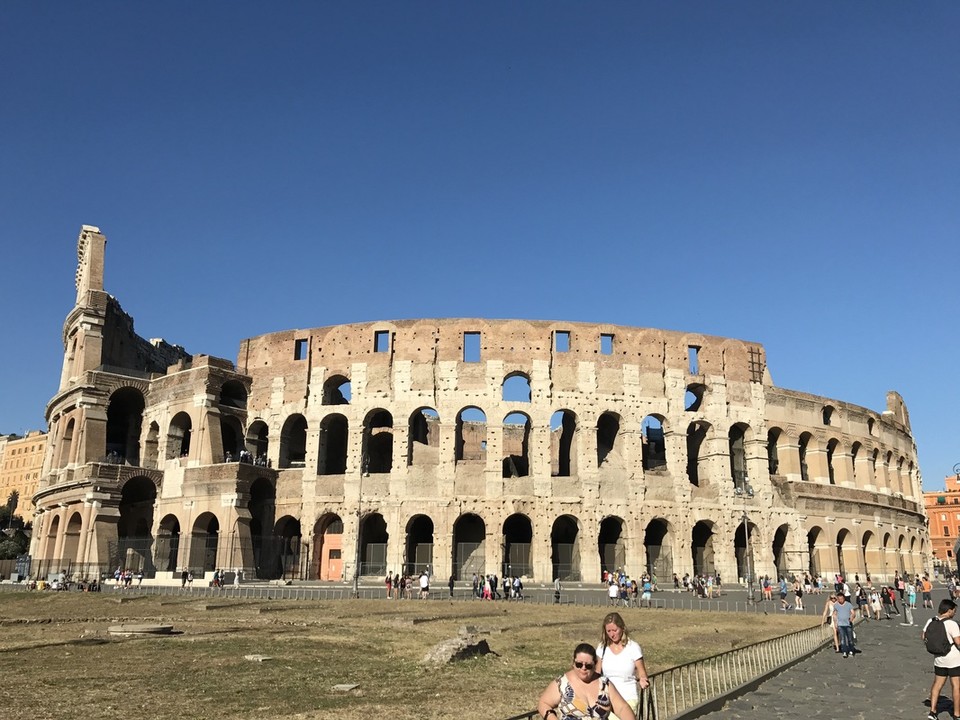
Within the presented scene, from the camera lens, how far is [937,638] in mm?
9281

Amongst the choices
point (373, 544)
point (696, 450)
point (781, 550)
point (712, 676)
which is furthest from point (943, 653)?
point (781, 550)

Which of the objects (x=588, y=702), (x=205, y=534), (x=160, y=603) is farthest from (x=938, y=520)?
(x=588, y=702)

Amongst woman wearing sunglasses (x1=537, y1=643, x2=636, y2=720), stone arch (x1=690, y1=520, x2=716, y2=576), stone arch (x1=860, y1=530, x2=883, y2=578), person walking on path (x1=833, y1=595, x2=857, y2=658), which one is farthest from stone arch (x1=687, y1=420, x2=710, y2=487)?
woman wearing sunglasses (x1=537, y1=643, x2=636, y2=720)

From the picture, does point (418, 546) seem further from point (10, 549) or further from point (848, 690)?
point (10, 549)

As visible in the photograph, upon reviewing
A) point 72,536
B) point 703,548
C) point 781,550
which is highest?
point 72,536

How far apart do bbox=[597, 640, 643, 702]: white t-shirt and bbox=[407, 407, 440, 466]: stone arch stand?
109 ft

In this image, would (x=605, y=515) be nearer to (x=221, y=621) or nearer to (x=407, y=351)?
(x=407, y=351)

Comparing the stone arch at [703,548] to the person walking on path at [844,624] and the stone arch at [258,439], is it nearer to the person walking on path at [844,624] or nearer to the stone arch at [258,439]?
the stone arch at [258,439]

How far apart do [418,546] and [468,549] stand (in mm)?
2398

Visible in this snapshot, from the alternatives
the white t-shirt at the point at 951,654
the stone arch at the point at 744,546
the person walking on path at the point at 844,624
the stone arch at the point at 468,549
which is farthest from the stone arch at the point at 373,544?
the white t-shirt at the point at 951,654

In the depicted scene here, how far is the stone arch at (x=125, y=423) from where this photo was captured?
4569cm

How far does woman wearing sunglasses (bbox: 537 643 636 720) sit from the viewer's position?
5.47 metres

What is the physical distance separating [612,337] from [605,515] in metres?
9.02

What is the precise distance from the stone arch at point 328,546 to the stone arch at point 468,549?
5.61 m
